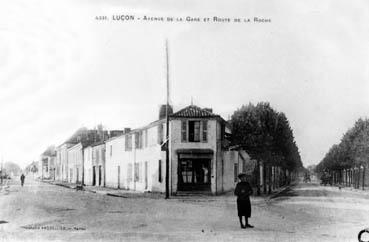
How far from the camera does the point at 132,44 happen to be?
1116 centimetres

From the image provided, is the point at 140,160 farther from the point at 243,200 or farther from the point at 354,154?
the point at 354,154

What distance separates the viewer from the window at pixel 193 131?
78.4ft

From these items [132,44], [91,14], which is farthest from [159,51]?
[91,14]

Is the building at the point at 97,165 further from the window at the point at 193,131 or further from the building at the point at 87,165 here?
the window at the point at 193,131

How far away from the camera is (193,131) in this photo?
24031mm

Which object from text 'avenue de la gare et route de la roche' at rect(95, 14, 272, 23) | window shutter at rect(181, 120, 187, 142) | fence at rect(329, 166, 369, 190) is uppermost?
text 'avenue de la gare et route de la roche' at rect(95, 14, 272, 23)

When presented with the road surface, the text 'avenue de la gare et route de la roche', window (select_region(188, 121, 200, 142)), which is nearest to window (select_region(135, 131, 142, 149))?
window (select_region(188, 121, 200, 142))

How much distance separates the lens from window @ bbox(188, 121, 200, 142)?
23.9 metres

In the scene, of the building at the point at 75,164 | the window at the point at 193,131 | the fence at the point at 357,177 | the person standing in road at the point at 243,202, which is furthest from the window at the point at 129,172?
the building at the point at 75,164

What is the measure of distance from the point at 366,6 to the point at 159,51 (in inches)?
188

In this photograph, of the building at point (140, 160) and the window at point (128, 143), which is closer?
the building at point (140, 160)

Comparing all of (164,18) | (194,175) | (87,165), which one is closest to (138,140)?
(194,175)

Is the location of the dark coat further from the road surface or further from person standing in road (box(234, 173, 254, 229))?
the road surface

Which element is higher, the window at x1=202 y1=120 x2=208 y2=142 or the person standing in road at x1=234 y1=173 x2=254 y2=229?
the window at x1=202 y1=120 x2=208 y2=142
